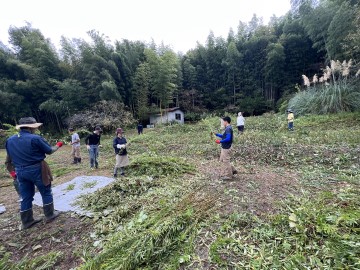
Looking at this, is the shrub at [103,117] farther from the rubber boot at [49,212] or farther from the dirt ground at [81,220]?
the rubber boot at [49,212]

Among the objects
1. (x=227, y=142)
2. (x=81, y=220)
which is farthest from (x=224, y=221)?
(x=81, y=220)

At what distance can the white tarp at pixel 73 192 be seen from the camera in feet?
10.8

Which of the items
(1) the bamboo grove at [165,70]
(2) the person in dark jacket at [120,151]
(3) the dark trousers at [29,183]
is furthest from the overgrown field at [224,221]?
(1) the bamboo grove at [165,70]

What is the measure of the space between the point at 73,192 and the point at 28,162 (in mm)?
1458

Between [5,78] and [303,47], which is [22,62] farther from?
[303,47]

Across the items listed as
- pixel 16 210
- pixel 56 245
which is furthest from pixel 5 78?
pixel 56 245

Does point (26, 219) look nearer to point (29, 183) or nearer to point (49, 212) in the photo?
point (49, 212)

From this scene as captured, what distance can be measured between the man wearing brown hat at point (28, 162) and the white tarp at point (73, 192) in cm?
42

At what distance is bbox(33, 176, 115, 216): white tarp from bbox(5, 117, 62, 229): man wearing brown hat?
0.42 meters

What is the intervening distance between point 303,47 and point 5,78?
27.7 m

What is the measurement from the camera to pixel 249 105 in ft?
69.1

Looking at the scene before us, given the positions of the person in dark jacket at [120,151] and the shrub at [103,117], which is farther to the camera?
the shrub at [103,117]

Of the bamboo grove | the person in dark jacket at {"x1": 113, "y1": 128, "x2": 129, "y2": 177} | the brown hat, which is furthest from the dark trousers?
the bamboo grove

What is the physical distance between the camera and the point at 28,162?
271cm
